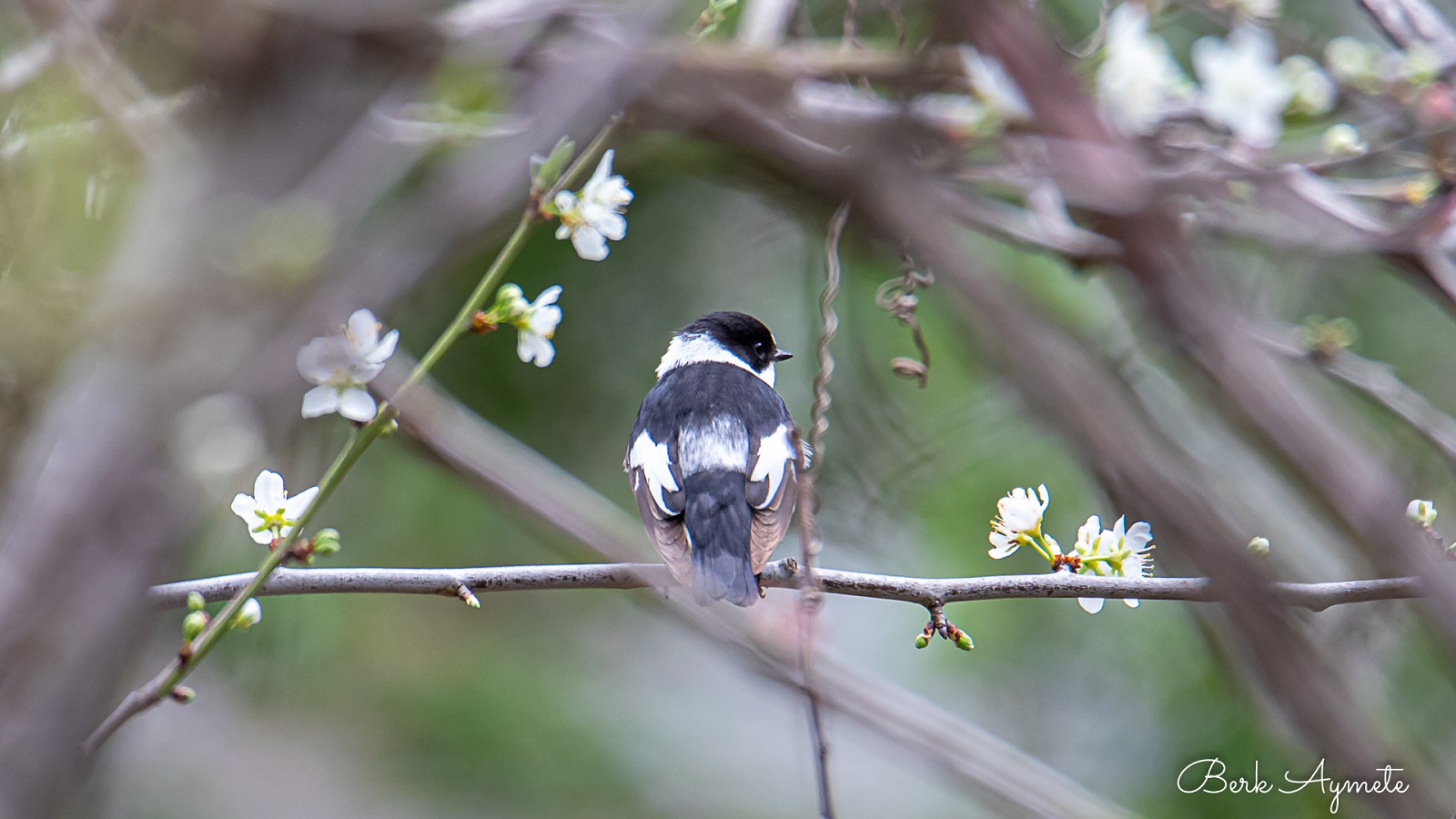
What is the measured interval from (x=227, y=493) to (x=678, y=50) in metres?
0.94

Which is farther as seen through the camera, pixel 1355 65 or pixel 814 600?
pixel 1355 65

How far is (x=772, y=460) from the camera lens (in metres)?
2.42

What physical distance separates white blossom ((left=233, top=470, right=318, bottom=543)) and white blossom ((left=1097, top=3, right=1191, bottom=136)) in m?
1.48

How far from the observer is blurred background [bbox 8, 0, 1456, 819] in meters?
0.78

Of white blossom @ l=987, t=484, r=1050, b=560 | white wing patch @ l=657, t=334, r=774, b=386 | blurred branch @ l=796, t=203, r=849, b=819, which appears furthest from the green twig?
white wing patch @ l=657, t=334, r=774, b=386

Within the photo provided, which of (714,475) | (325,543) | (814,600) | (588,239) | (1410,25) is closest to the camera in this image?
(814,600)

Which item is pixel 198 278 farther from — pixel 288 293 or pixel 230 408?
pixel 230 408

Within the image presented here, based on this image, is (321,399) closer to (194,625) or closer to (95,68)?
(194,625)

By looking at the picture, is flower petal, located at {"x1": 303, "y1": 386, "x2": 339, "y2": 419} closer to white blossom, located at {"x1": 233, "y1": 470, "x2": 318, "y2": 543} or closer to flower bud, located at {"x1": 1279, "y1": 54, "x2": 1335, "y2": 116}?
white blossom, located at {"x1": 233, "y1": 470, "x2": 318, "y2": 543}

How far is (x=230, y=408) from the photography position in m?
1.03

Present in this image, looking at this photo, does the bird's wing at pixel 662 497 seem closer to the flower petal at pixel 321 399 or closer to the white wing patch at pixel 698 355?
the white wing patch at pixel 698 355

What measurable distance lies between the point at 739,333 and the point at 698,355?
0.42 ft

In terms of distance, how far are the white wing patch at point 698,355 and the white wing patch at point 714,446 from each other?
1.66ft

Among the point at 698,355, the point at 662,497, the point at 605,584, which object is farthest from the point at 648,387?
the point at 605,584
